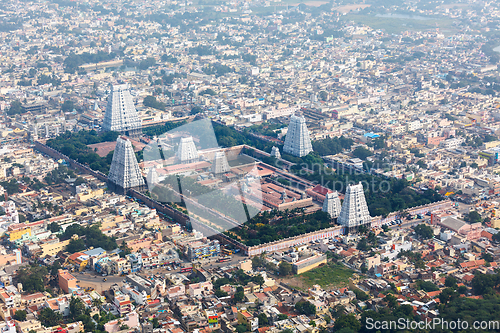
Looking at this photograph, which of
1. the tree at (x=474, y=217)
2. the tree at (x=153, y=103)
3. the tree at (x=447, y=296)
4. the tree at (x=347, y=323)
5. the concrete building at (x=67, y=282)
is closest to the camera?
the tree at (x=347, y=323)

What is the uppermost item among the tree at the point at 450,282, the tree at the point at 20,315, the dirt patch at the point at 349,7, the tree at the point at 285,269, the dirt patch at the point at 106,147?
the tree at the point at 20,315

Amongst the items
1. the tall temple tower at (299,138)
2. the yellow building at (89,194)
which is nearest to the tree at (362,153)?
the tall temple tower at (299,138)

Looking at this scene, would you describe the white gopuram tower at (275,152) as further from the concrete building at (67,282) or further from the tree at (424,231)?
the concrete building at (67,282)

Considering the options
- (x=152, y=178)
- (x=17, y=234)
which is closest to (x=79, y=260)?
(x=17, y=234)

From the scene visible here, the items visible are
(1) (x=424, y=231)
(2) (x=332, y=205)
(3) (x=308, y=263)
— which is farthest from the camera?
(2) (x=332, y=205)

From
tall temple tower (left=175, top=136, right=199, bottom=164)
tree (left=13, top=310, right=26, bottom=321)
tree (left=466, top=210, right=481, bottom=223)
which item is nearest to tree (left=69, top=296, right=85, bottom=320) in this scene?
tree (left=13, top=310, right=26, bottom=321)

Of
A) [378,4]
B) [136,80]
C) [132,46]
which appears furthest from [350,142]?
[378,4]

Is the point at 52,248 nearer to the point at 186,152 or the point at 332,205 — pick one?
the point at 186,152
